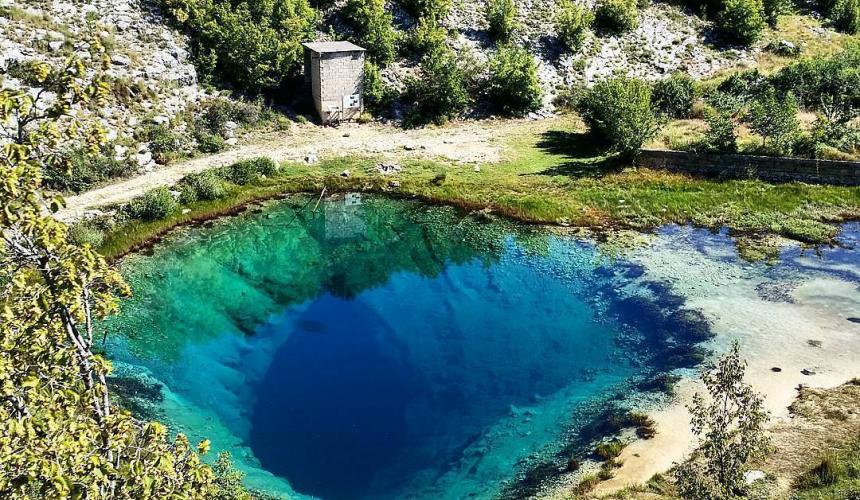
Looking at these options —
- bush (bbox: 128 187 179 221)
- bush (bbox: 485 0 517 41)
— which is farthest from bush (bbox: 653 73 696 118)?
bush (bbox: 128 187 179 221)

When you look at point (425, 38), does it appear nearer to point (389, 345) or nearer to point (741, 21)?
point (741, 21)

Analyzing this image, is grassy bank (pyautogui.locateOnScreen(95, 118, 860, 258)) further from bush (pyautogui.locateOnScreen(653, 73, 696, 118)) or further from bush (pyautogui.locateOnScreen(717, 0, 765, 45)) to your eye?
bush (pyautogui.locateOnScreen(717, 0, 765, 45))

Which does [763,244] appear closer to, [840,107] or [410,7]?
[840,107]

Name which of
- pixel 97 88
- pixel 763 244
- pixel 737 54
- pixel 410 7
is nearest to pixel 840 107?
pixel 737 54

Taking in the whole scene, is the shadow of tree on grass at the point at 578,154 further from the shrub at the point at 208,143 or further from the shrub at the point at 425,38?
the shrub at the point at 208,143

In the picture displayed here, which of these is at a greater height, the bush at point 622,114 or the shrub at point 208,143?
the bush at point 622,114

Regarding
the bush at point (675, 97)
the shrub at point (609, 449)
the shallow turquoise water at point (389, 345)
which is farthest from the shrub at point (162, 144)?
the bush at point (675, 97)
